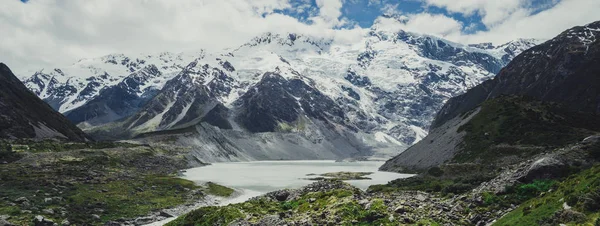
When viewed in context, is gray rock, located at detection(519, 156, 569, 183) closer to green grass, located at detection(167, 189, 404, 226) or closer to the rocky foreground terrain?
the rocky foreground terrain

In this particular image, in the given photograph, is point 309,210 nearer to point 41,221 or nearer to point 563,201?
point 563,201

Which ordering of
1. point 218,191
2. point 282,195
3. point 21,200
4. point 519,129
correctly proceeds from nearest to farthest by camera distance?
point 282,195
point 21,200
point 218,191
point 519,129

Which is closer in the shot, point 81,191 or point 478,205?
point 478,205

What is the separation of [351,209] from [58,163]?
424 ft

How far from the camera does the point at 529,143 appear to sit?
379 ft

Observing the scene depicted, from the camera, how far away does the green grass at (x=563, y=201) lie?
27156 millimetres

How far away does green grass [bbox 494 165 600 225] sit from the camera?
A: 27.2m

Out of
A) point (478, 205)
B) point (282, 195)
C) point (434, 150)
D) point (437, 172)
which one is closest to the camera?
point (478, 205)

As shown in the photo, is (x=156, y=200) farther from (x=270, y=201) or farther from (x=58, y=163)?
(x=58, y=163)

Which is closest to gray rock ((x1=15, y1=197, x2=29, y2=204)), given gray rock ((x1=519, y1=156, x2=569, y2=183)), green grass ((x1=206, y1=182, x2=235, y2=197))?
green grass ((x1=206, y1=182, x2=235, y2=197))

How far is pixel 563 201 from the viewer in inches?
1163

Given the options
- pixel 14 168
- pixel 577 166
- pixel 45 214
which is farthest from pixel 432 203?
pixel 14 168

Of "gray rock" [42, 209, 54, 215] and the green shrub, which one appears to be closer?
"gray rock" [42, 209, 54, 215]

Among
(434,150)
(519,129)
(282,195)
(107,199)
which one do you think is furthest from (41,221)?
(434,150)
